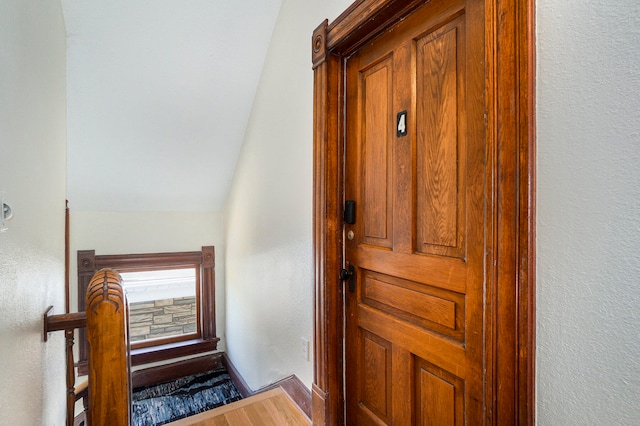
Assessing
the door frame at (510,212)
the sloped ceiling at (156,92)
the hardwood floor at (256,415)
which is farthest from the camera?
the sloped ceiling at (156,92)

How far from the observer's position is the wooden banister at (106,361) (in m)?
1.10

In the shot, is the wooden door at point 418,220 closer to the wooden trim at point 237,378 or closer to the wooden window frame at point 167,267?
the wooden trim at point 237,378

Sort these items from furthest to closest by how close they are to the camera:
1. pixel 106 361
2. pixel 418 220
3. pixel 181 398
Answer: pixel 181 398 < pixel 418 220 < pixel 106 361

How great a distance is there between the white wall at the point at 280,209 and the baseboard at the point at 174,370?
0.67 metres

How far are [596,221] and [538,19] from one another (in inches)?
20.7

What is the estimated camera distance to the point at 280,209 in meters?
2.20

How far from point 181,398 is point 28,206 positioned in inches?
108

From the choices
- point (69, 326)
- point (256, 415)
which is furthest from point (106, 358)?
point (256, 415)

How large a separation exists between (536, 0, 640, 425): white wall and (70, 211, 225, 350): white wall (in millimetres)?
3494

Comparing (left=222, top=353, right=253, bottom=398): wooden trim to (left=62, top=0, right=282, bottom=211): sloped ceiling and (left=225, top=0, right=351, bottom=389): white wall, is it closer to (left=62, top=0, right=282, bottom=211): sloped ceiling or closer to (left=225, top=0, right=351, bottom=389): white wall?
(left=225, top=0, right=351, bottom=389): white wall

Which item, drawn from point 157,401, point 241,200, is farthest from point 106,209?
point 157,401

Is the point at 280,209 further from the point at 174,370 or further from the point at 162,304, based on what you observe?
the point at 174,370

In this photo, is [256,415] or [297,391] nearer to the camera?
[256,415]

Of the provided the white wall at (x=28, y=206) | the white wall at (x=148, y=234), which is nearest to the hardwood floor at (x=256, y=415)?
the white wall at (x=28, y=206)
